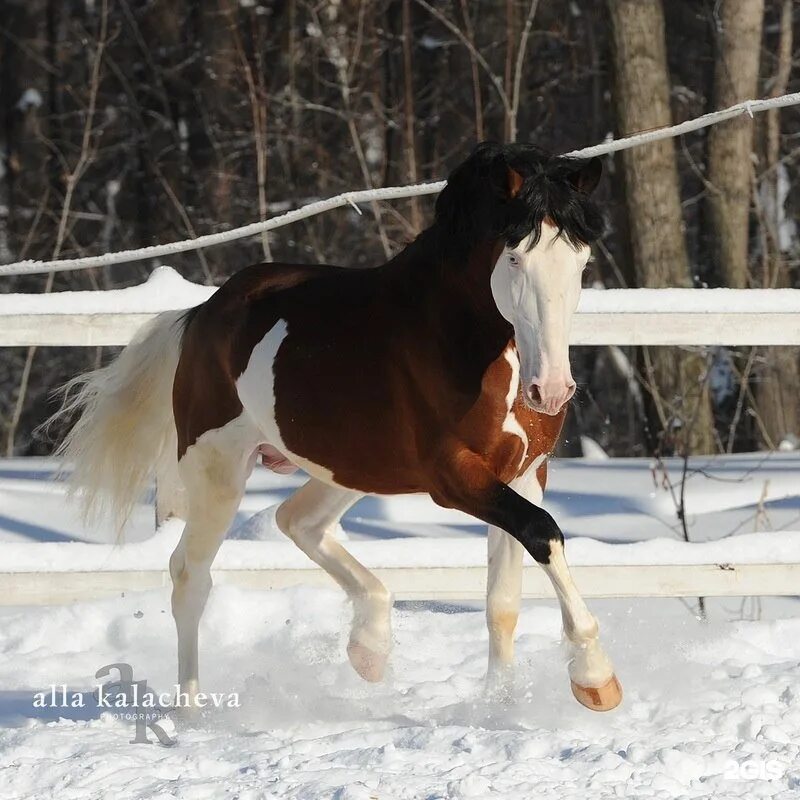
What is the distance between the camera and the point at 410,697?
3.40m

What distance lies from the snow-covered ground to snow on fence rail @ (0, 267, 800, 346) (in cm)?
68

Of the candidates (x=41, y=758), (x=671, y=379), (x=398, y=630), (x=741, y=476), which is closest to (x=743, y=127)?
(x=671, y=379)

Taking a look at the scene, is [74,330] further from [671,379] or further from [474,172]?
[671,379]

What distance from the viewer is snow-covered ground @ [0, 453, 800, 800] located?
8.35 feet

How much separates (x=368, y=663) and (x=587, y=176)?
142 centimetres

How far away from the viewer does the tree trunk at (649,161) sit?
7285mm

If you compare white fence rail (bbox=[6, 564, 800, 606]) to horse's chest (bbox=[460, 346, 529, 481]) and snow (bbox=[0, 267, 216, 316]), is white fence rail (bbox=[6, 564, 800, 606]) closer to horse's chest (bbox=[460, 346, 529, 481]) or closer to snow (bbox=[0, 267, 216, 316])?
snow (bbox=[0, 267, 216, 316])

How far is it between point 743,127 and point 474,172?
5475 millimetres

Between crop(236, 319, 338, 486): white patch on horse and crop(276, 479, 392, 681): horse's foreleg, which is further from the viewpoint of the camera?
crop(276, 479, 392, 681): horse's foreleg

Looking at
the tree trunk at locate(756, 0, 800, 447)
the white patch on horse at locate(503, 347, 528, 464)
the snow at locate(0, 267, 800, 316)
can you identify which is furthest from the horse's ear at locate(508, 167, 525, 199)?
the tree trunk at locate(756, 0, 800, 447)

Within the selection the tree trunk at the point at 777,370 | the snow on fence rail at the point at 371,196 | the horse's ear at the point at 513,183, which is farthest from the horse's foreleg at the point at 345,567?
the tree trunk at the point at 777,370

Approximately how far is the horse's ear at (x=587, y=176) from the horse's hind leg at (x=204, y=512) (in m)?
1.16

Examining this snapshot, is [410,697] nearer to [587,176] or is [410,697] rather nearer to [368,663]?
[368,663]

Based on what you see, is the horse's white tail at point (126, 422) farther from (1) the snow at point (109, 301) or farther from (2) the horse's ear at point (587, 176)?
(2) the horse's ear at point (587, 176)
